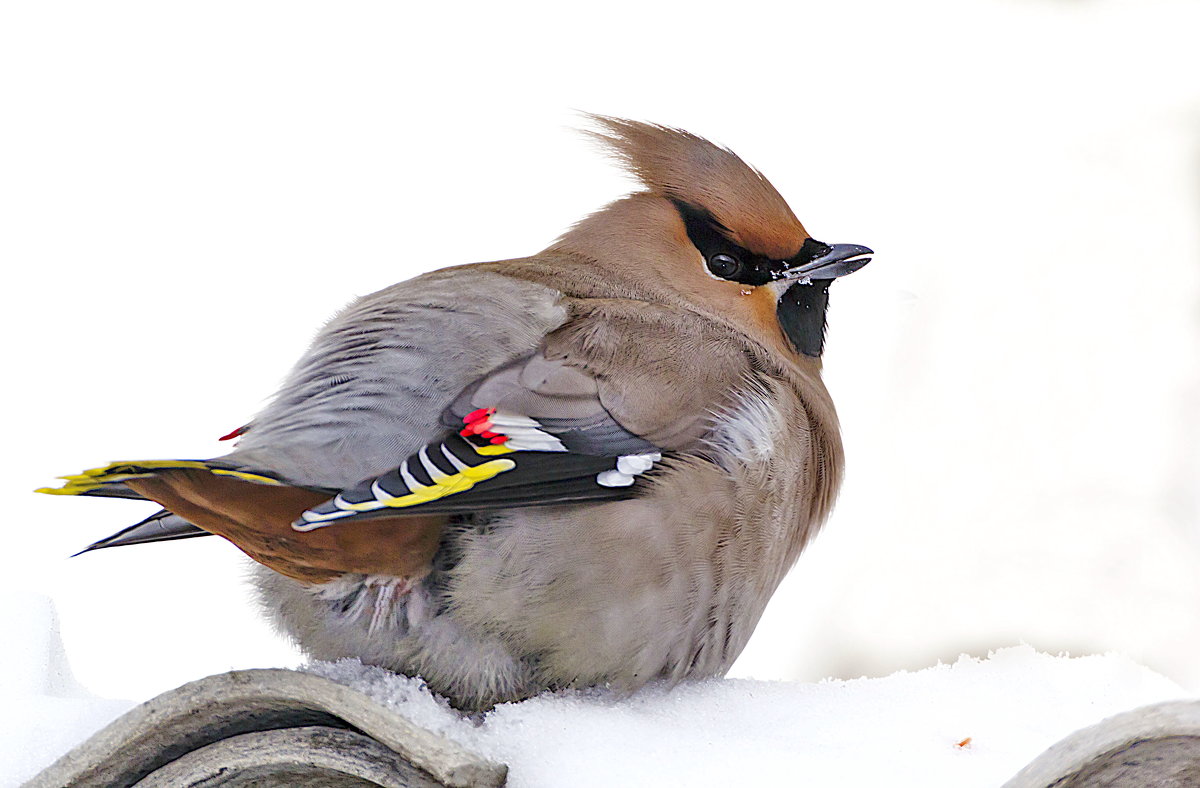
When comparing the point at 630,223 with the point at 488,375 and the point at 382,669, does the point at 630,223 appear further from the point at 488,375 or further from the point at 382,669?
the point at 382,669

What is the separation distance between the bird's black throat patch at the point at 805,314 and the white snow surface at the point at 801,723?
48 cm

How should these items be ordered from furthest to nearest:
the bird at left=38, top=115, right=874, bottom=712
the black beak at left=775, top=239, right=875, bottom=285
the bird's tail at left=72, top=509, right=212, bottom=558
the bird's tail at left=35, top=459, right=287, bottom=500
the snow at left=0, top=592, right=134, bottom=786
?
the black beak at left=775, top=239, right=875, bottom=285
the bird's tail at left=72, top=509, right=212, bottom=558
the snow at left=0, top=592, right=134, bottom=786
the bird at left=38, top=115, right=874, bottom=712
the bird's tail at left=35, top=459, right=287, bottom=500

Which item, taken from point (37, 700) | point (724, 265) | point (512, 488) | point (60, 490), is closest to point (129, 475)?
point (60, 490)

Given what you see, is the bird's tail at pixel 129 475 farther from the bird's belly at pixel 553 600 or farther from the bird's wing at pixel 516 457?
the bird's belly at pixel 553 600

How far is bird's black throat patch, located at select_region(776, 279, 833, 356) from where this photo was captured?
1906 millimetres

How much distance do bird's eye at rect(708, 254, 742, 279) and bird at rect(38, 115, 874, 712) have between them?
16 cm

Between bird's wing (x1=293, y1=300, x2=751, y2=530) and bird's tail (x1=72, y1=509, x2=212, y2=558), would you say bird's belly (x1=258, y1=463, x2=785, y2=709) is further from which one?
bird's tail (x1=72, y1=509, x2=212, y2=558)

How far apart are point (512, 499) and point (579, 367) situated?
20cm

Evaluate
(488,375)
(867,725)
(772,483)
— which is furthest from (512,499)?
(867,725)

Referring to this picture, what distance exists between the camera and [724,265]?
74.4 inches

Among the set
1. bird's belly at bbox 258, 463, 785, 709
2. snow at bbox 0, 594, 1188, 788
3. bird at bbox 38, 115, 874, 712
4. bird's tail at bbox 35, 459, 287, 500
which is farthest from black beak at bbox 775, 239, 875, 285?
bird's tail at bbox 35, 459, 287, 500

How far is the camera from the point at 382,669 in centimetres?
152

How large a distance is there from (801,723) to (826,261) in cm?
63

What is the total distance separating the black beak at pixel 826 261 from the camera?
1.85m
